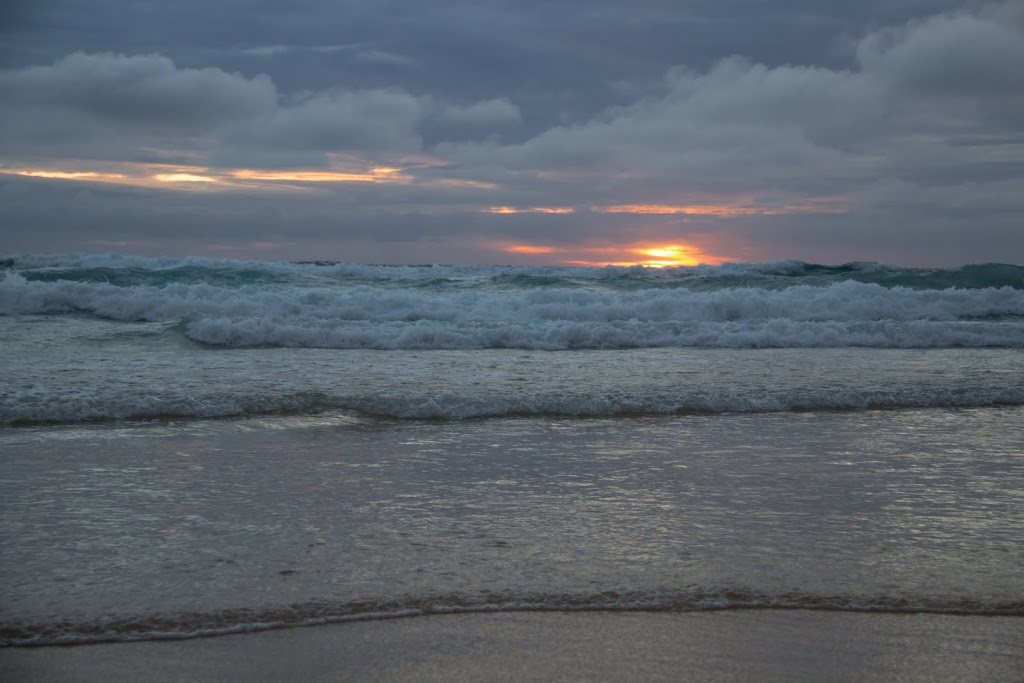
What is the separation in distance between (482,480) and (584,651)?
1975 mm

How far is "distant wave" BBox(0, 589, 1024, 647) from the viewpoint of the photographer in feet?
8.65

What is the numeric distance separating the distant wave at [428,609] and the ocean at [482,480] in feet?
0.04

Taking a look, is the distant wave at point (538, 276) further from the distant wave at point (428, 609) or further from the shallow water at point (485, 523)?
the distant wave at point (428, 609)

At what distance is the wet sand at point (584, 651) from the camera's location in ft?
7.84

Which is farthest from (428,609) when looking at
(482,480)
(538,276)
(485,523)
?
(538,276)

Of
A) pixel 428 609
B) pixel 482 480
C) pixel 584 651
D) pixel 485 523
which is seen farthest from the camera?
pixel 482 480

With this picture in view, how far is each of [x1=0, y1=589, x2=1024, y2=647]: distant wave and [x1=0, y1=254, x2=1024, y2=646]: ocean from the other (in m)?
0.01

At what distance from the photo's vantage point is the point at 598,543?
134 inches

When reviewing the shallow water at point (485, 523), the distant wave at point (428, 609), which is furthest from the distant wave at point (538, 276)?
the distant wave at point (428, 609)

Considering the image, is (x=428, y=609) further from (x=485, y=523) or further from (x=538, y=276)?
(x=538, y=276)

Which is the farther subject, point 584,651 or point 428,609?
point 428,609

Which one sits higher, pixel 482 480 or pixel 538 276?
pixel 538 276

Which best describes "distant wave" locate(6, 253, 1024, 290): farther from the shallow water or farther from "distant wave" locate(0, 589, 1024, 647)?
"distant wave" locate(0, 589, 1024, 647)

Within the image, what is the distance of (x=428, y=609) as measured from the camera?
2.79 metres
